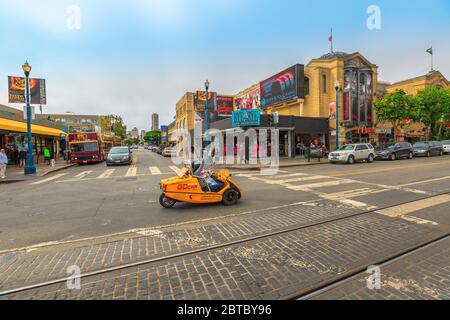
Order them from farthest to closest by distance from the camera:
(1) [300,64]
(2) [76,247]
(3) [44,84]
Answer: (1) [300,64], (3) [44,84], (2) [76,247]

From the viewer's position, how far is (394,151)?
21.5m

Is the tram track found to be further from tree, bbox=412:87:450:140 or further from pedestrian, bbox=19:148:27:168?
tree, bbox=412:87:450:140

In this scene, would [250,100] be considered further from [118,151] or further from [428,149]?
[118,151]

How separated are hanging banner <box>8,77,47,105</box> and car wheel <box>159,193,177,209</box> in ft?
86.0

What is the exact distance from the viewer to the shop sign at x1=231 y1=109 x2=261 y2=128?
22.4m

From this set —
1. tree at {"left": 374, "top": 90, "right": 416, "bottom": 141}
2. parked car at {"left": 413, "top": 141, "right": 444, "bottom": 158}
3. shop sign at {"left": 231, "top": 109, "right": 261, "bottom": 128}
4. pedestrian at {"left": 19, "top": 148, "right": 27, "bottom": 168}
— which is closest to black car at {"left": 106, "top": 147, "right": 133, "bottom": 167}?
pedestrian at {"left": 19, "top": 148, "right": 27, "bottom": 168}

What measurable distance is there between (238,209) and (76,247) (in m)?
3.76

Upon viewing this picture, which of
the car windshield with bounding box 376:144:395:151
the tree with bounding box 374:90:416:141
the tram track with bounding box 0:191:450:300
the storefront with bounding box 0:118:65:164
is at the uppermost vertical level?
the tree with bounding box 374:90:416:141

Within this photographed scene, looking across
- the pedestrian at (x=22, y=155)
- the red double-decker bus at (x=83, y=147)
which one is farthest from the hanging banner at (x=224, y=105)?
the pedestrian at (x=22, y=155)

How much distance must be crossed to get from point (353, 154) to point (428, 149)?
12.2 m
